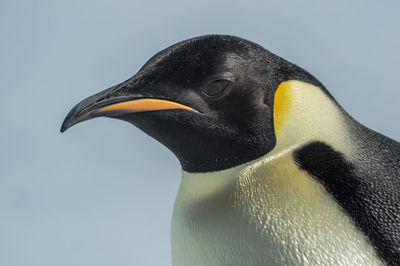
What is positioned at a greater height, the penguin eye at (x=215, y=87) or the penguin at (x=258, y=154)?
the penguin eye at (x=215, y=87)

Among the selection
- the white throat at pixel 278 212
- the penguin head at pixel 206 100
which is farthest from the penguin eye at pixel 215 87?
the white throat at pixel 278 212

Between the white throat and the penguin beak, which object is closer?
the white throat

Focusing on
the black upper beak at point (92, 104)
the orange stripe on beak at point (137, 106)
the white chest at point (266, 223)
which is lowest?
the white chest at point (266, 223)

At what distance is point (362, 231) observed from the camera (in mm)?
1816

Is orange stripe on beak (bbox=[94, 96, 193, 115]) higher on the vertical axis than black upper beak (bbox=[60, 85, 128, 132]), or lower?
lower

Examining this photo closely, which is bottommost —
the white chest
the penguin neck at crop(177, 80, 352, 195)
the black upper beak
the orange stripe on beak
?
the white chest

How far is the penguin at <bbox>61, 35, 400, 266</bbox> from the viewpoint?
1843 mm

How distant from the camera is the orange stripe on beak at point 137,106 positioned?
1.95 meters

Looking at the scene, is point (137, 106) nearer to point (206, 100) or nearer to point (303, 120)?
point (206, 100)

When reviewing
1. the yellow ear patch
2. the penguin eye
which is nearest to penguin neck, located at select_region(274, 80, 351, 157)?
the yellow ear patch

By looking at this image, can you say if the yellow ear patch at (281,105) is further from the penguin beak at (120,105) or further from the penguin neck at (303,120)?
the penguin beak at (120,105)

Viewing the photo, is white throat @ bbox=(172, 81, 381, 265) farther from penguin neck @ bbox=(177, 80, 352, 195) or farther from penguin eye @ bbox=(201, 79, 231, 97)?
penguin eye @ bbox=(201, 79, 231, 97)

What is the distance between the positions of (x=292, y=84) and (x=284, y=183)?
13.2 inches

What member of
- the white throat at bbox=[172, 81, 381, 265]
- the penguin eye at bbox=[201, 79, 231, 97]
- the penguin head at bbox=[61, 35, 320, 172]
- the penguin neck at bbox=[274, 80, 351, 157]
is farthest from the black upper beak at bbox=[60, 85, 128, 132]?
the penguin neck at bbox=[274, 80, 351, 157]
